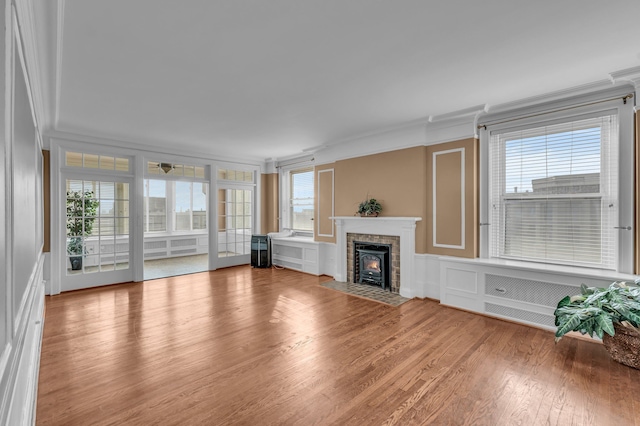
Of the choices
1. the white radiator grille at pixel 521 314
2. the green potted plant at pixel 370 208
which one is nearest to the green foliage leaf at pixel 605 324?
the white radiator grille at pixel 521 314

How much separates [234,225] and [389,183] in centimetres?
392

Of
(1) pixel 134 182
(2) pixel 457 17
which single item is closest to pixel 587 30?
(2) pixel 457 17

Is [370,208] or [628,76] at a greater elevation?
[628,76]

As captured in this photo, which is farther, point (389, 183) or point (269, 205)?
point (269, 205)

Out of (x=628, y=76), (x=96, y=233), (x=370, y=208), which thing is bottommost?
(x=96, y=233)

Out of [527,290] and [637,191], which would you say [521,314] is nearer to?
[527,290]

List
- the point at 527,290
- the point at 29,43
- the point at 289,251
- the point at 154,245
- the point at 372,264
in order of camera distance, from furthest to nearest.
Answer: the point at 154,245, the point at 289,251, the point at 372,264, the point at 527,290, the point at 29,43

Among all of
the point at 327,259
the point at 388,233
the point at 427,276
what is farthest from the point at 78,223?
the point at 427,276

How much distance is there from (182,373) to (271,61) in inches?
106

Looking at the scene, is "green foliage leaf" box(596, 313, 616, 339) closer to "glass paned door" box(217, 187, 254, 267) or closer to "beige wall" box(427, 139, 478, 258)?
"beige wall" box(427, 139, 478, 258)

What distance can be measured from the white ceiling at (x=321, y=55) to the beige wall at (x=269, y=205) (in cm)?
349

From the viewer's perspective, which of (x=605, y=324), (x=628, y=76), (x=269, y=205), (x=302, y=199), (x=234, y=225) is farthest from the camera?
(x=269, y=205)

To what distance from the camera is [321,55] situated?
99.5 inches

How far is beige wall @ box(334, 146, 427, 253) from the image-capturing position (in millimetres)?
4629
